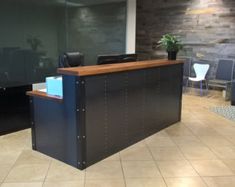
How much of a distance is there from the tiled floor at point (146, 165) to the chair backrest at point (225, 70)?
2720mm

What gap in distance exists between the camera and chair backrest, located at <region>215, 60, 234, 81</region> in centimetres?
642

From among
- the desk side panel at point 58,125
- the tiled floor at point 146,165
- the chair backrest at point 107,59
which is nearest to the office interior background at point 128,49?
the tiled floor at point 146,165

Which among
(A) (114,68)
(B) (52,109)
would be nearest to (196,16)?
(A) (114,68)

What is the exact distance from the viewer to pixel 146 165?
9.88 feet

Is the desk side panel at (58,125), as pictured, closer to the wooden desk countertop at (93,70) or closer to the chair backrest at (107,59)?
the wooden desk countertop at (93,70)

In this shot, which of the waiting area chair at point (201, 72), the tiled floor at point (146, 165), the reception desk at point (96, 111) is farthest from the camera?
the waiting area chair at point (201, 72)

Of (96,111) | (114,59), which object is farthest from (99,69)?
(114,59)

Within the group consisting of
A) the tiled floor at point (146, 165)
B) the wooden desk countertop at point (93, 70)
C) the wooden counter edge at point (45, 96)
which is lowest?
the tiled floor at point (146, 165)

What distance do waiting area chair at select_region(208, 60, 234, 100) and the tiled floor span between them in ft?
8.54

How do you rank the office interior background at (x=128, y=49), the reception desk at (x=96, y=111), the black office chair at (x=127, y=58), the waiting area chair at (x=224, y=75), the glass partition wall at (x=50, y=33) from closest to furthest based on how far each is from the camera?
the reception desk at (x=96, y=111) < the office interior background at (x=128, y=49) < the black office chair at (x=127, y=58) < the glass partition wall at (x=50, y=33) < the waiting area chair at (x=224, y=75)

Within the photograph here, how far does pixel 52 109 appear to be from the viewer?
9.98 feet

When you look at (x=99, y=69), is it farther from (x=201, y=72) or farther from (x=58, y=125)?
(x=201, y=72)

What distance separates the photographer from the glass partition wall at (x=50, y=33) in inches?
173

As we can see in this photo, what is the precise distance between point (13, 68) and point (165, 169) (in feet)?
10.1
